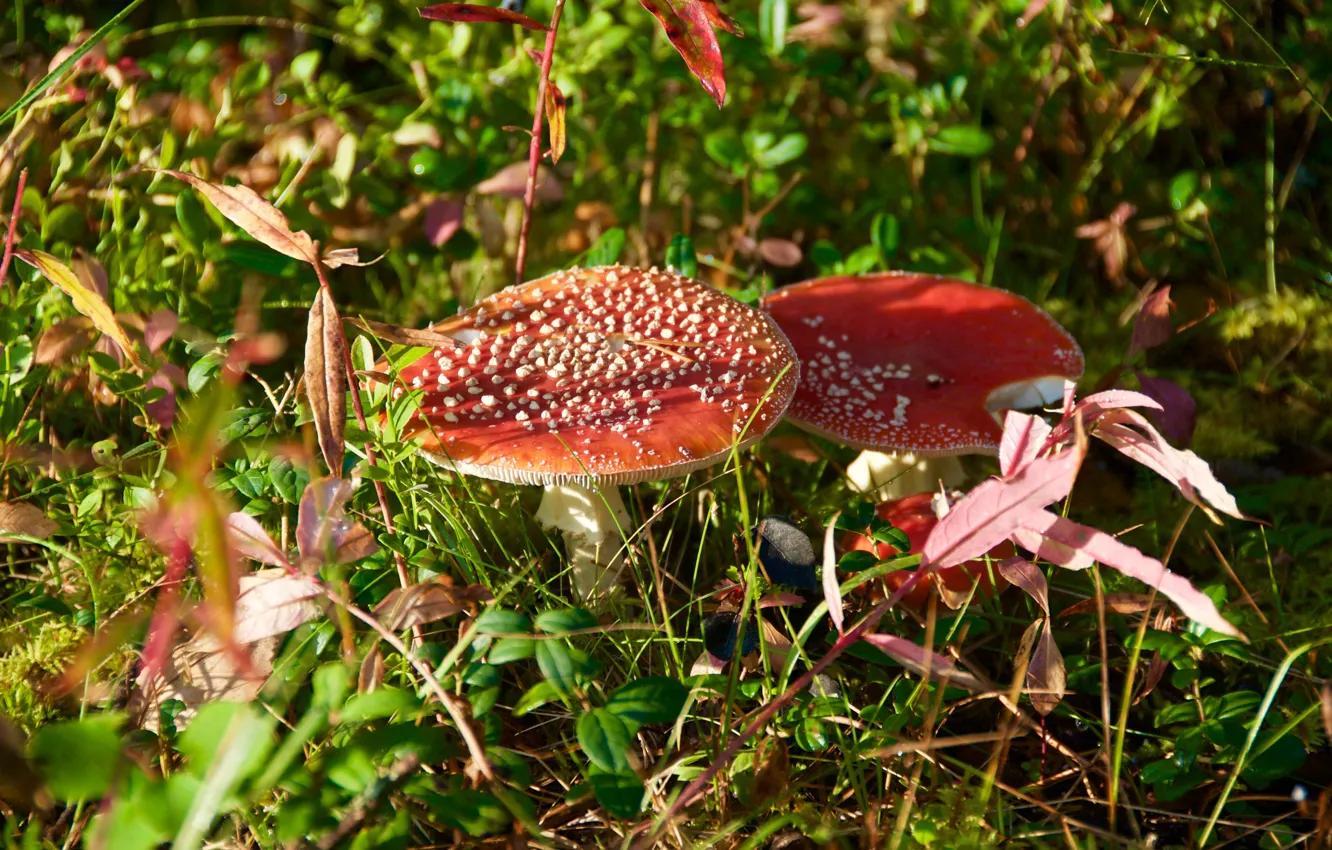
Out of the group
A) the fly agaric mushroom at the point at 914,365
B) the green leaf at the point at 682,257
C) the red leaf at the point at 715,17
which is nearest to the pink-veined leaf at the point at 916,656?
the fly agaric mushroom at the point at 914,365

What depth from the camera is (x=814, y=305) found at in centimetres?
250

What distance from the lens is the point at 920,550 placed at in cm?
201

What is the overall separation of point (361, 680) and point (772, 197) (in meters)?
2.21

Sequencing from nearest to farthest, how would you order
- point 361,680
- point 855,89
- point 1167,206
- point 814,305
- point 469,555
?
point 361,680 → point 469,555 → point 814,305 → point 855,89 → point 1167,206

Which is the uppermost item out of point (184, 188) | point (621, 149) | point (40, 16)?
point (40, 16)

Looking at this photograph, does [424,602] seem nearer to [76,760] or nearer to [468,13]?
[76,760]

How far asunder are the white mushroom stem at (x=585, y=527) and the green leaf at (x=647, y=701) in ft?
2.45

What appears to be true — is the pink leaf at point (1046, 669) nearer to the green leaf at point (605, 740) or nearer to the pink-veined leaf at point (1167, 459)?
the pink-veined leaf at point (1167, 459)

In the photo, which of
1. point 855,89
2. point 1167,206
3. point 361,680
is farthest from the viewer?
point 1167,206

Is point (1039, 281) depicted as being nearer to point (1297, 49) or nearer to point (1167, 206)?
point (1167, 206)

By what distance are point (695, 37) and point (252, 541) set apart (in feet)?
3.64

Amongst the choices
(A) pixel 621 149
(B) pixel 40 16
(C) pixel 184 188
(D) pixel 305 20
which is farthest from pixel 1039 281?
(B) pixel 40 16

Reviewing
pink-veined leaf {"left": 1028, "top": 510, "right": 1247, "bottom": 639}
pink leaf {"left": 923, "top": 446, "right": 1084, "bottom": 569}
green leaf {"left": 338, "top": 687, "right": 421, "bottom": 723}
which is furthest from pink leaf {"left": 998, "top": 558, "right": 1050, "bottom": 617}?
green leaf {"left": 338, "top": 687, "right": 421, "bottom": 723}

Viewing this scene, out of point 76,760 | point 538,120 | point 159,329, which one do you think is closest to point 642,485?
point 538,120
